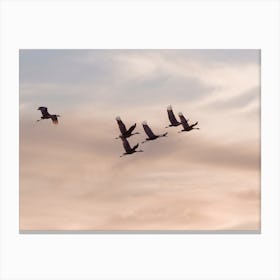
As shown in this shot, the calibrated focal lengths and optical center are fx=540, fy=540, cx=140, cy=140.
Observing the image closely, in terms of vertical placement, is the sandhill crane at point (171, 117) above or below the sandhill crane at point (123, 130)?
above

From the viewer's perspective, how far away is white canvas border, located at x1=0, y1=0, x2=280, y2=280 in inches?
141

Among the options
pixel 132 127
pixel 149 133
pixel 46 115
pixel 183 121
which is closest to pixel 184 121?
pixel 183 121

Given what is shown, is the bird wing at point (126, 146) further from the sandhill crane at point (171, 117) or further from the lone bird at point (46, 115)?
the lone bird at point (46, 115)

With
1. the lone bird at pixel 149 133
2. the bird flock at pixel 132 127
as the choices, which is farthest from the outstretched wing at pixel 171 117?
the lone bird at pixel 149 133

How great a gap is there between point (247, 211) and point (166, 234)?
1.84 ft

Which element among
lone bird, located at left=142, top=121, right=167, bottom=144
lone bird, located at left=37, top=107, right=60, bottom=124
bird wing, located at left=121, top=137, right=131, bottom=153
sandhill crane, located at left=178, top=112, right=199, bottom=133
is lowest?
bird wing, located at left=121, top=137, right=131, bottom=153

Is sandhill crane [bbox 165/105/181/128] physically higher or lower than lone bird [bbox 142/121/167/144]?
higher

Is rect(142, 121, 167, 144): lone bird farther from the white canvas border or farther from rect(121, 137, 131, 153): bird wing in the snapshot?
the white canvas border

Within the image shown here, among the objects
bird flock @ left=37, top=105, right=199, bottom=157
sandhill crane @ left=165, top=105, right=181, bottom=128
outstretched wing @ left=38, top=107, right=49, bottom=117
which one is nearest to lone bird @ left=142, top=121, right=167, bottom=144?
bird flock @ left=37, top=105, right=199, bottom=157

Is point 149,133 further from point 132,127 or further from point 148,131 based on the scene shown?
point 132,127
